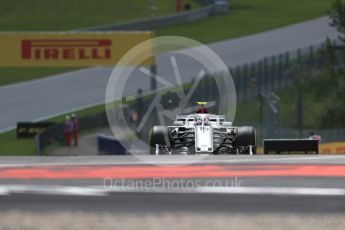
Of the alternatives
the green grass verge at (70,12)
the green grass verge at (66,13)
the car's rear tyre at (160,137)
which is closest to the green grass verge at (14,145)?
the car's rear tyre at (160,137)

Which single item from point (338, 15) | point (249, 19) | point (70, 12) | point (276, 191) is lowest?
point (276, 191)

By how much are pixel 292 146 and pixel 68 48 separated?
835 inches

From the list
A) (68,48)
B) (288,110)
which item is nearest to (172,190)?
(68,48)

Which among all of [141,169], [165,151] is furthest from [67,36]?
[141,169]

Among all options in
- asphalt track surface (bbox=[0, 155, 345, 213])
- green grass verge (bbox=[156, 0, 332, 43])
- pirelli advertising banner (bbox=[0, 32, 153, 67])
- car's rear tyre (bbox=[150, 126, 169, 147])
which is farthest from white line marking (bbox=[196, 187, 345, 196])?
green grass verge (bbox=[156, 0, 332, 43])

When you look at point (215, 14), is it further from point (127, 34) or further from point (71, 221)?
point (71, 221)

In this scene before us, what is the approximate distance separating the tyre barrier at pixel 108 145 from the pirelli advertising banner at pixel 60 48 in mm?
4494

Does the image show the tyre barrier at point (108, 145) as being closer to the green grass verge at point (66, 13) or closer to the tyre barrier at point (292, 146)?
the tyre barrier at point (292, 146)

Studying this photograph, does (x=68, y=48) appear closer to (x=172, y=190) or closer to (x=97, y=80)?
(x=97, y=80)

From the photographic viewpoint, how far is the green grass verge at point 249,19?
64.1 meters

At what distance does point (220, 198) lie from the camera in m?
12.2

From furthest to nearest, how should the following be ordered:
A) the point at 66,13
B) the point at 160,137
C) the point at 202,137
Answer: the point at 66,13, the point at 160,137, the point at 202,137

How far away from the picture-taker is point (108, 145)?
1382 inches

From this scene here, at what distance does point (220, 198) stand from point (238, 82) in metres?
33.2
